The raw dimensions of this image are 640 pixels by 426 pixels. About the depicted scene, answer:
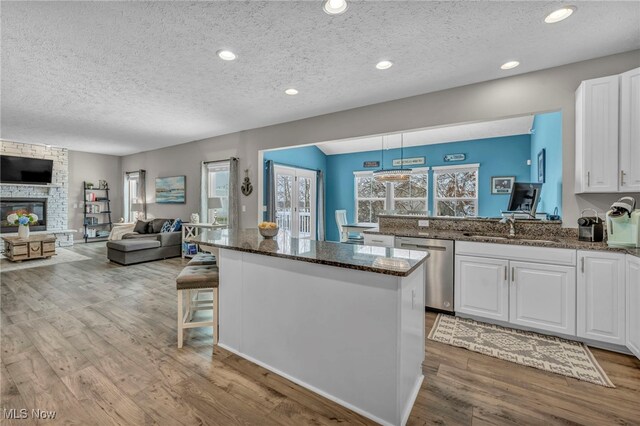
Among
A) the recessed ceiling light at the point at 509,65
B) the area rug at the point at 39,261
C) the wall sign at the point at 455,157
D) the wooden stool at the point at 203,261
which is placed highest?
the recessed ceiling light at the point at 509,65

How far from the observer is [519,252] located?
8.91ft

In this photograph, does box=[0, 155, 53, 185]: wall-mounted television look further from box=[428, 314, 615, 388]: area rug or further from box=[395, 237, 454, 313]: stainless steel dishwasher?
box=[428, 314, 615, 388]: area rug

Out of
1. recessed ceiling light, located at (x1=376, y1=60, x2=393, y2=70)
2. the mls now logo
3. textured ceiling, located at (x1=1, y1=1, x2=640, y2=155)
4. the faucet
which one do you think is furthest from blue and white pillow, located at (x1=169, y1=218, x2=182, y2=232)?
the faucet

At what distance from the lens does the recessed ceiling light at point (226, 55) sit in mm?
2652

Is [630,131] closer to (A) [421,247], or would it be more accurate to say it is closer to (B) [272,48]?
(A) [421,247]

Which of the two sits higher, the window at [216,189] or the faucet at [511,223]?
the window at [216,189]

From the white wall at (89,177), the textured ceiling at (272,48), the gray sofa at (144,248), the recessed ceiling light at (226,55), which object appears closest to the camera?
the textured ceiling at (272,48)

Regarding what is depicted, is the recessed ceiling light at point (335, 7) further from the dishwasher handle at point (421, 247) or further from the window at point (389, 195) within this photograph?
the window at point (389, 195)

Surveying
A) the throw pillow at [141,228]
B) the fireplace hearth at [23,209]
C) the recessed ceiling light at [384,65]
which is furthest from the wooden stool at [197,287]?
the fireplace hearth at [23,209]

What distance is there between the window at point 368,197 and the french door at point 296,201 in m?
1.28

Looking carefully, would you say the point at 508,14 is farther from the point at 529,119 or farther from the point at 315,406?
the point at 529,119

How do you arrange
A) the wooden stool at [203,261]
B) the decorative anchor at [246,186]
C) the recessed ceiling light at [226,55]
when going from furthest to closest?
1. the decorative anchor at [246,186]
2. the wooden stool at [203,261]
3. the recessed ceiling light at [226,55]

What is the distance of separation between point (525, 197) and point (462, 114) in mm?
1193

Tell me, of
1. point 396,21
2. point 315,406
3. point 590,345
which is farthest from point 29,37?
point 590,345
